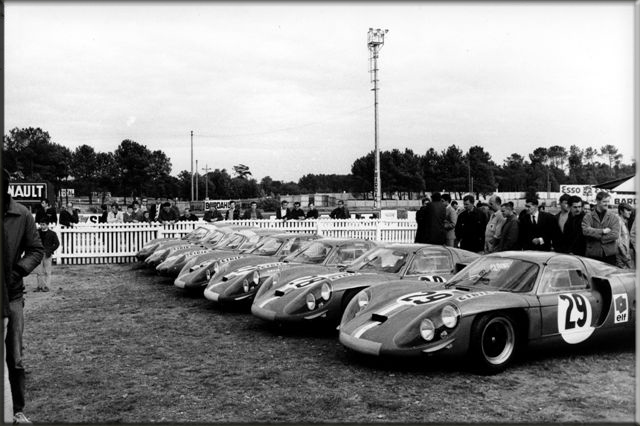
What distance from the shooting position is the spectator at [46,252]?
11.5m

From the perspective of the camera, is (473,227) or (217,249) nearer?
(473,227)

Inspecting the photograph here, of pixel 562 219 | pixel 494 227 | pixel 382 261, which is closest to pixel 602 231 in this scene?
pixel 562 219

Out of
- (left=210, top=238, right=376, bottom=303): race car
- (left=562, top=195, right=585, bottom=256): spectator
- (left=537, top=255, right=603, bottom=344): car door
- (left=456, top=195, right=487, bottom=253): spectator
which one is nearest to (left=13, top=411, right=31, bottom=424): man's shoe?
(left=210, top=238, right=376, bottom=303): race car

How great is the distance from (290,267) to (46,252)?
19.0 feet

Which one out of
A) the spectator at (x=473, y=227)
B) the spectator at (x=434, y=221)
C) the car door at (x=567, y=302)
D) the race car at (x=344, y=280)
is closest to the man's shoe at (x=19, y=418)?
the race car at (x=344, y=280)

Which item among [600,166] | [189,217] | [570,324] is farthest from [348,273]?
[600,166]

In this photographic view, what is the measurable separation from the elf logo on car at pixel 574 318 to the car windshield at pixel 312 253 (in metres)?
4.04

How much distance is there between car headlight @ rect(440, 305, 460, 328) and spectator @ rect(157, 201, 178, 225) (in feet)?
45.3

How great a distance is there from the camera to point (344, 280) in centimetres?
731

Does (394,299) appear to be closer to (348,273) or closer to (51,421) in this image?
(348,273)

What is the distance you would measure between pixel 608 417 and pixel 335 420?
2058 millimetres

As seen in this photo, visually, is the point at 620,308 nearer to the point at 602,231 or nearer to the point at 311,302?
the point at 602,231

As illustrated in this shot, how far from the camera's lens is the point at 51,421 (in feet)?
14.8

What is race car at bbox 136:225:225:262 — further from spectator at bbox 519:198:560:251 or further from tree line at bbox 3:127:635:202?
tree line at bbox 3:127:635:202
